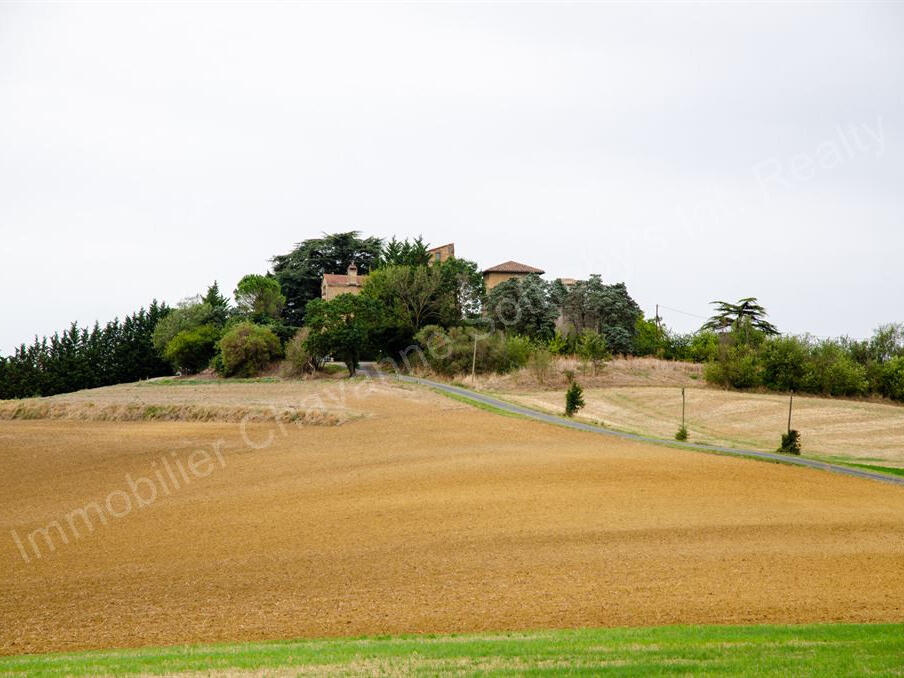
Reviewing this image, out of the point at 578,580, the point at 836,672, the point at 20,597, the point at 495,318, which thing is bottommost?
the point at 20,597

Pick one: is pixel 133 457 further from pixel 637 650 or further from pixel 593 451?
pixel 637 650

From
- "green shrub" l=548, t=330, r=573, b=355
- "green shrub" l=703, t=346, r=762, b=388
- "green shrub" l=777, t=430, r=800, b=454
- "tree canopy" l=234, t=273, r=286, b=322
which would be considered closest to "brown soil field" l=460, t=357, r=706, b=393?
"green shrub" l=703, t=346, r=762, b=388

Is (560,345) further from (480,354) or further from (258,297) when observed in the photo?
(258,297)

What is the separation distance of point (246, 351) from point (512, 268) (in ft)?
132

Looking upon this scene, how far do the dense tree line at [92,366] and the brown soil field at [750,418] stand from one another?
5929cm

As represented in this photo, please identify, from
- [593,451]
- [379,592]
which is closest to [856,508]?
[593,451]

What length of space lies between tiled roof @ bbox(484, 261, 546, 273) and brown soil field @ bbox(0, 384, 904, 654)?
230ft

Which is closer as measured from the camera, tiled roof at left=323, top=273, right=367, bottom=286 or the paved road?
the paved road

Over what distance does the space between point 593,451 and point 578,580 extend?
55.7 ft

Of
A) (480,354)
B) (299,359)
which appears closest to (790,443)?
(480,354)

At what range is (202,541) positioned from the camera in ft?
68.1

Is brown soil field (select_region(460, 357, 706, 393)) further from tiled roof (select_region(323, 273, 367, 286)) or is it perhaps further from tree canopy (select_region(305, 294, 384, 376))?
tiled roof (select_region(323, 273, 367, 286))

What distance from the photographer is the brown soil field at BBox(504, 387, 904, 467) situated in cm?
4350

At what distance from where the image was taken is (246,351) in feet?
258
